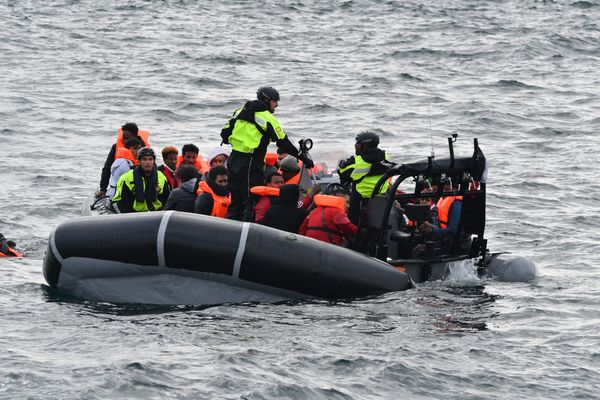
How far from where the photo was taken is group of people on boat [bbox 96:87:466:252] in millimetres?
11195

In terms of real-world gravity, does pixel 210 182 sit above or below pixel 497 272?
above

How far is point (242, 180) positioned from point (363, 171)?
49.6 inches

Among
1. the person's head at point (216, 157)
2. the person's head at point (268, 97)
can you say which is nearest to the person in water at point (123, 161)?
the person's head at point (216, 157)

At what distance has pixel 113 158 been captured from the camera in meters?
13.7

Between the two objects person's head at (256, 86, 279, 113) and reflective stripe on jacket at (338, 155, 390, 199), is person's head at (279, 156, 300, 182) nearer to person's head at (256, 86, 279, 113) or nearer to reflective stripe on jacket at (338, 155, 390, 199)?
person's head at (256, 86, 279, 113)

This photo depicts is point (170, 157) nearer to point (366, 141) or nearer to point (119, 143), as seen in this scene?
point (119, 143)

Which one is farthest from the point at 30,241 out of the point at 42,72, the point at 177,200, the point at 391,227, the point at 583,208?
the point at 42,72

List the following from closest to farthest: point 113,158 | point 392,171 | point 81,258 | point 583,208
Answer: point 81,258 < point 392,171 < point 113,158 < point 583,208

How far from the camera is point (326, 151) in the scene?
1294 centimetres

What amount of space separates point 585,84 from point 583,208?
9773 mm

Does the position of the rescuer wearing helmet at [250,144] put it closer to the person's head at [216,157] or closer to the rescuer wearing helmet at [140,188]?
the rescuer wearing helmet at [140,188]

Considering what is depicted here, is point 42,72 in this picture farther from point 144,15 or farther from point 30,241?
point 30,241

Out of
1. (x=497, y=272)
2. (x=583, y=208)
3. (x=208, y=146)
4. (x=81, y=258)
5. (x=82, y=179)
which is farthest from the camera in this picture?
(x=208, y=146)

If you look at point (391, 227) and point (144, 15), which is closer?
point (391, 227)
